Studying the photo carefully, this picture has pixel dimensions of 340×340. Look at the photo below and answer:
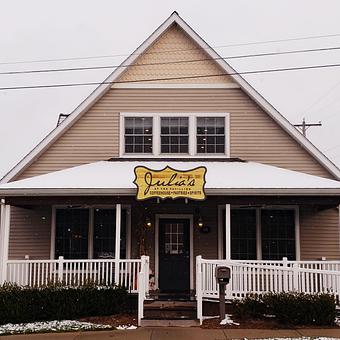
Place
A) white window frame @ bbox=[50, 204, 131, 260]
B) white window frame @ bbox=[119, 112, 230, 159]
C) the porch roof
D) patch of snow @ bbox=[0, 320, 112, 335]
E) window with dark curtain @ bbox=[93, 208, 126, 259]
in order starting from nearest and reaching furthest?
patch of snow @ bbox=[0, 320, 112, 335] → the porch roof → white window frame @ bbox=[50, 204, 131, 260] → window with dark curtain @ bbox=[93, 208, 126, 259] → white window frame @ bbox=[119, 112, 230, 159]

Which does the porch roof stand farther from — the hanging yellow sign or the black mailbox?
the black mailbox

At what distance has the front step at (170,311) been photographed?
11977 mm

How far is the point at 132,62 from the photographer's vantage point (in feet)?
53.6

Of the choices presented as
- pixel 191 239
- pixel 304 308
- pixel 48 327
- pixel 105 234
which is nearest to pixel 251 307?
pixel 304 308

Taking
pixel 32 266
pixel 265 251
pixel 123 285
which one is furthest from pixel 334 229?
pixel 32 266

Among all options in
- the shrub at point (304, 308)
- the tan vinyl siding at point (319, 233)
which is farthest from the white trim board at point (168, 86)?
the shrub at point (304, 308)

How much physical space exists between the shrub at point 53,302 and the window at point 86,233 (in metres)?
3.08

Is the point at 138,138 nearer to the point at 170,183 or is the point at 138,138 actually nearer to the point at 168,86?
the point at 168,86

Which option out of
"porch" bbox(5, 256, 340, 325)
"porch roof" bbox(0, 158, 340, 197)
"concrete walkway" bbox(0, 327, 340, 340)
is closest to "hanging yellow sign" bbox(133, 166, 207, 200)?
"porch roof" bbox(0, 158, 340, 197)

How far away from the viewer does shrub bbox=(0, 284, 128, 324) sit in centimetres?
1212

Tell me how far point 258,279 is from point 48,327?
16.0 ft

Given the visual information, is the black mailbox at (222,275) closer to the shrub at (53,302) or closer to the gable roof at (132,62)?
the shrub at (53,302)

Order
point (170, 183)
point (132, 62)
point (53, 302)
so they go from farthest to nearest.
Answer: point (132, 62), point (170, 183), point (53, 302)

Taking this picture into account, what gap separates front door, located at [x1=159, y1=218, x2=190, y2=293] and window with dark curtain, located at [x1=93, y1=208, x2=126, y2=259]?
1153mm
